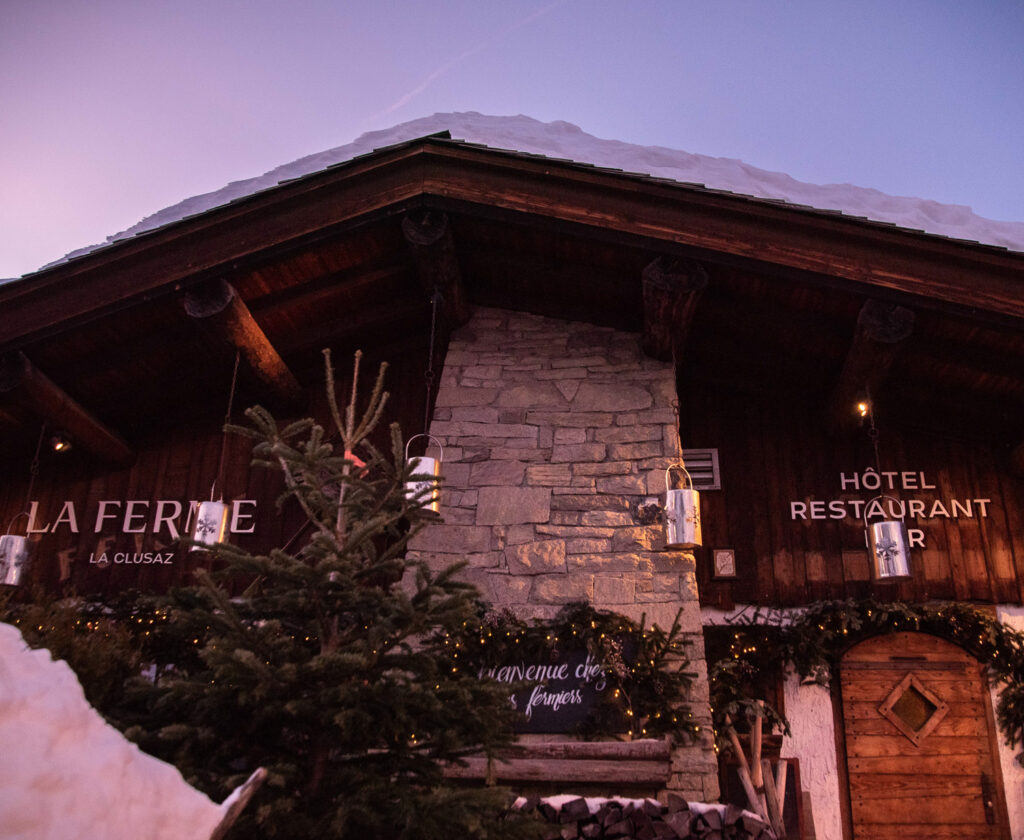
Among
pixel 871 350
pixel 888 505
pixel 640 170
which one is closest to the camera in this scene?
pixel 871 350

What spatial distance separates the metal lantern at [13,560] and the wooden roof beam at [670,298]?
546 cm

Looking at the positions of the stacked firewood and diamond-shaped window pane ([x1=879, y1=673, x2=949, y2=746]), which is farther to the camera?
diamond-shaped window pane ([x1=879, y1=673, x2=949, y2=746])

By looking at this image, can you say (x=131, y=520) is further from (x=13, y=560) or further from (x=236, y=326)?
(x=236, y=326)

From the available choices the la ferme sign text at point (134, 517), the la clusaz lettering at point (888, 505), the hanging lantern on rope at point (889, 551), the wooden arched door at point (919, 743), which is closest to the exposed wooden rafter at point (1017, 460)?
the la clusaz lettering at point (888, 505)

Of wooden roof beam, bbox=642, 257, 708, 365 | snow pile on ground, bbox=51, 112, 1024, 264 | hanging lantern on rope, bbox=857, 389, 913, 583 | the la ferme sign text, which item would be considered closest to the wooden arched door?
hanging lantern on rope, bbox=857, 389, 913, 583

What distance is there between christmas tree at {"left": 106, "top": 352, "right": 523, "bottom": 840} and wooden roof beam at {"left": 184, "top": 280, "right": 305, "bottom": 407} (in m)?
3.18

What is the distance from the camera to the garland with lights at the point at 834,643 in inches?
273

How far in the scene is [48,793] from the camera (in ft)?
3.89

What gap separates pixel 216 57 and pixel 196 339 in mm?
3741

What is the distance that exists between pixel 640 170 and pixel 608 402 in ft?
74.8

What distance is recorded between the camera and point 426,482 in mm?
4863

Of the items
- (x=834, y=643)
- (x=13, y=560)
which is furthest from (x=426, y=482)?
(x=834, y=643)

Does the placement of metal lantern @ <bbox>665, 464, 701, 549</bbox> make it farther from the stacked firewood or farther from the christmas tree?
the christmas tree

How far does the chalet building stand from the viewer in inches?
246
